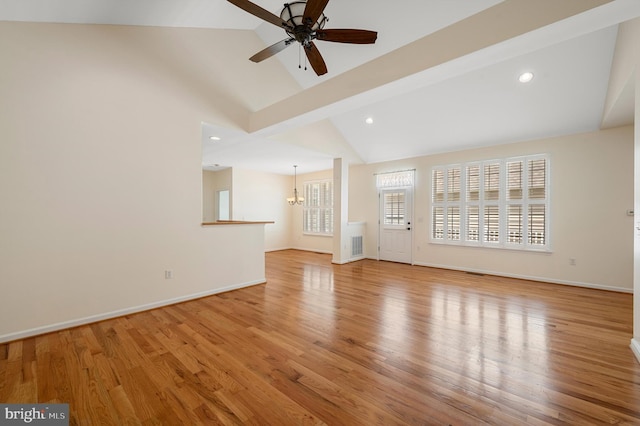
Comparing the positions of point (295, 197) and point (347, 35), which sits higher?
point (347, 35)

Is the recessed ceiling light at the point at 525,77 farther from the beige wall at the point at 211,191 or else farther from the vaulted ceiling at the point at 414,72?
the beige wall at the point at 211,191

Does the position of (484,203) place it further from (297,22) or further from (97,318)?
(97,318)

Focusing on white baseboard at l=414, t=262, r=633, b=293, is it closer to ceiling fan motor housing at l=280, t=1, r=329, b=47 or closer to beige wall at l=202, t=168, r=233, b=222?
ceiling fan motor housing at l=280, t=1, r=329, b=47

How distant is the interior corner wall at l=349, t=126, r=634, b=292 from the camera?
167 inches

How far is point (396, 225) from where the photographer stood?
6777 mm

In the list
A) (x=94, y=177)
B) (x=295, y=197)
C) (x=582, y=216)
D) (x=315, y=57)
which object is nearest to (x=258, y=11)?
(x=315, y=57)

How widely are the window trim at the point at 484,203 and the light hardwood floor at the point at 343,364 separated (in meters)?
1.58

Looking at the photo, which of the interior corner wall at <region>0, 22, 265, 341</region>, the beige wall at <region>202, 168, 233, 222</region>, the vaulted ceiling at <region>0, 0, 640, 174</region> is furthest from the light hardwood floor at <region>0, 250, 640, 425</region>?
the beige wall at <region>202, 168, 233, 222</region>

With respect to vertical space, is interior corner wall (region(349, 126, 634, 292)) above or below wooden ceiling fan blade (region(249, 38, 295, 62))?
below

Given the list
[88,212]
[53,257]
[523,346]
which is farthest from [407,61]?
[53,257]

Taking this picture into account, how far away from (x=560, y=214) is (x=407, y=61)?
14.0ft

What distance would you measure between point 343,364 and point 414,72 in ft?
8.83

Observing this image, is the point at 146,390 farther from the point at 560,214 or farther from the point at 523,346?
the point at 560,214

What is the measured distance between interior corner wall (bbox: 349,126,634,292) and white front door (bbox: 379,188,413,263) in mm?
1292
